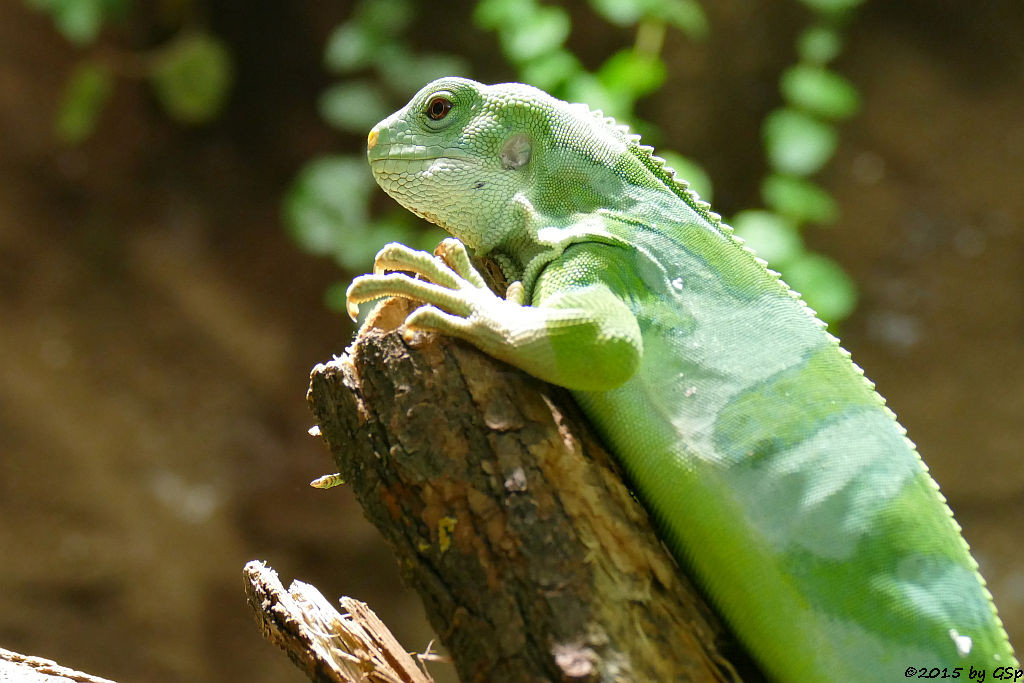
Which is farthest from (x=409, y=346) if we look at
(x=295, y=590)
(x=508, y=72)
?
(x=508, y=72)

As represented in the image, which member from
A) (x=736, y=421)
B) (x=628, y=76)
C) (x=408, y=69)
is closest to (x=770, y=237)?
(x=628, y=76)

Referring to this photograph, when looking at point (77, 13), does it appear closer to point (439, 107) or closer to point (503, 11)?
point (503, 11)

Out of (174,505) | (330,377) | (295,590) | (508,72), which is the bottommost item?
(295,590)

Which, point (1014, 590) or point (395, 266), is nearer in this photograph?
point (395, 266)

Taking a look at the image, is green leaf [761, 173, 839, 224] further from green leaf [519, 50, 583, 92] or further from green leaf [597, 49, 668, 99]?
green leaf [519, 50, 583, 92]

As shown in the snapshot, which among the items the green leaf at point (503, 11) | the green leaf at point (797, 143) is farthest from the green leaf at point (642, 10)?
the green leaf at point (797, 143)

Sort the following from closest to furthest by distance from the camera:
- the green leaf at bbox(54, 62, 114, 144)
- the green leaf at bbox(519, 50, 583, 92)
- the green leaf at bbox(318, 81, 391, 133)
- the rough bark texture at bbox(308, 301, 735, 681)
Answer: the rough bark texture at bbox(308, 301, 735, 681) < the green leaf at bbox(519, 50, 583, 92) < the green leaf at bbox(318, 81, 391, 133) < the green leaf at bbox(54, 62, 114, 144)

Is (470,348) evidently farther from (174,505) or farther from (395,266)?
(174,505)

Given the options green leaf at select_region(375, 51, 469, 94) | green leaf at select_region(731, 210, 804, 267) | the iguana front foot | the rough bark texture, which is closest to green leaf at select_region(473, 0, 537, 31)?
green leaf at select_region(375, 51, 469, 94)
